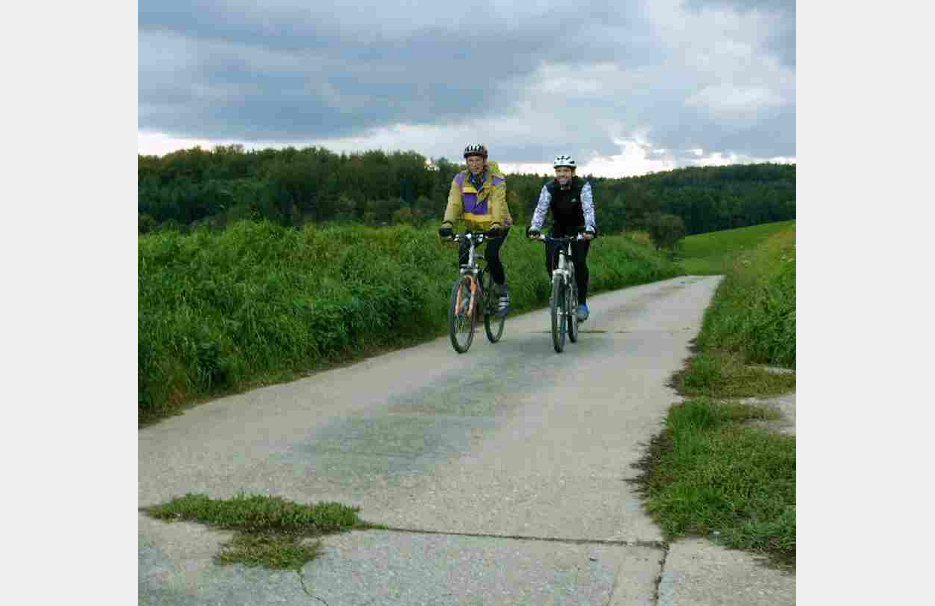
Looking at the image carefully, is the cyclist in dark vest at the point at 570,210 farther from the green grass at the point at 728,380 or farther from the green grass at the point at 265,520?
the green grass at the point at 265,520

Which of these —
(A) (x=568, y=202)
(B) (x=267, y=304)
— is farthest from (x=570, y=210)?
(B) (x=267, y=304)

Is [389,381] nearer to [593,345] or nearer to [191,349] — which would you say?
[191,349]

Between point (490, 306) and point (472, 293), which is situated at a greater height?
point (472, 293)

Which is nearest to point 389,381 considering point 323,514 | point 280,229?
point 323,514

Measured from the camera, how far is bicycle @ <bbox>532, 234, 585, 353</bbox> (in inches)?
410

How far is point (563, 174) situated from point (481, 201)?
103 centimetres

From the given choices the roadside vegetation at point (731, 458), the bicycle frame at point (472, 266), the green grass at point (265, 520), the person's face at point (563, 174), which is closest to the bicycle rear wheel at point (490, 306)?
the bicycle frame at point (472, 266)

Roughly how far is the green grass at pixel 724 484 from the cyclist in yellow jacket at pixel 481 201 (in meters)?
5.02

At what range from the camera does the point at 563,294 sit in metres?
10.9

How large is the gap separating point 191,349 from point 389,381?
1.80 meters

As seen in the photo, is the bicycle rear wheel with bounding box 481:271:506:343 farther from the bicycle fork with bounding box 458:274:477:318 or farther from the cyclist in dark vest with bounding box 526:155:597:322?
the cyclist in dark vest with bounding box 526:155:597:322

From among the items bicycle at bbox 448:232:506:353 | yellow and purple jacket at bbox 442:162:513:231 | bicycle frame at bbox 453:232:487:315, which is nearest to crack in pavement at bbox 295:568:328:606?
bicycle at bbox 448:232:506:353

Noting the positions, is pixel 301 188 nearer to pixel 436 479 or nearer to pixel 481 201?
pixel 481 201

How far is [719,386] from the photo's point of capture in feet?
25.8
